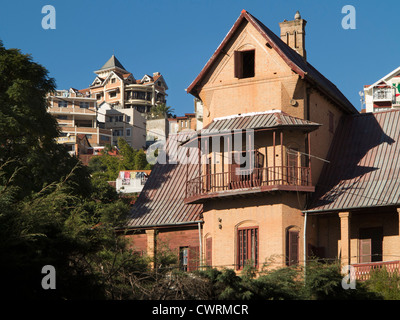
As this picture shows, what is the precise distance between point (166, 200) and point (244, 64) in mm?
7592

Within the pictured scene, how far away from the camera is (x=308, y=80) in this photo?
4075 cm

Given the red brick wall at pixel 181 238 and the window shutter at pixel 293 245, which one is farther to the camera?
the red brick wall at pixel 181 238

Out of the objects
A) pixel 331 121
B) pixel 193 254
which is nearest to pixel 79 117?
pixel 331 121

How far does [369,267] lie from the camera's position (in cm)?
3691

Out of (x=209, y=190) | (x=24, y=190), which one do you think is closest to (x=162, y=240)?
(x=209, y=190)

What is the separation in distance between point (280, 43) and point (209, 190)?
769 cm

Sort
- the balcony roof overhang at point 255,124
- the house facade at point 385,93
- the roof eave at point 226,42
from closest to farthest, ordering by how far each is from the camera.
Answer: the balcony roof overhang at point 255,124 → the roof eave at point 226,42 → the house facade at point 385,93

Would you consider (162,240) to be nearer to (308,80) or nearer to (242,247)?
(242,247)

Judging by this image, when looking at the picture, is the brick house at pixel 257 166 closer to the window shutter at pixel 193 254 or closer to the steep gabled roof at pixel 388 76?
the window shutter at pixel 193 254

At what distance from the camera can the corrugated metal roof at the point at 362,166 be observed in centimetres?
3875

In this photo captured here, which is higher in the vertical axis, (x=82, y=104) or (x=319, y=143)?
(x=82, y=104)

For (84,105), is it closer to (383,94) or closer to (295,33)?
(383,94)

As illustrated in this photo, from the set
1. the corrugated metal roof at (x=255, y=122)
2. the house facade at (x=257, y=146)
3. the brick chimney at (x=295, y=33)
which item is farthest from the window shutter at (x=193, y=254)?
the brick chimney at (x=295, y=33)

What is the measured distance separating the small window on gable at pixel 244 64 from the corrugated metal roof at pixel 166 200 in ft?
14.4
